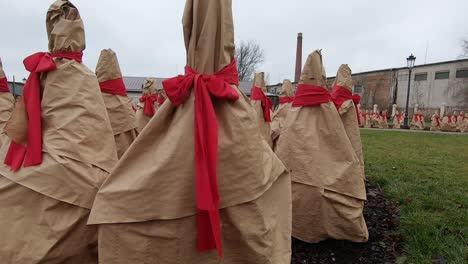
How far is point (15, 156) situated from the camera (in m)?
2.38

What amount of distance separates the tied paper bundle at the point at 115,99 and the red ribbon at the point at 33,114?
2148 millimetres

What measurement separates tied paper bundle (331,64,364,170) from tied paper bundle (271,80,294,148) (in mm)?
3021

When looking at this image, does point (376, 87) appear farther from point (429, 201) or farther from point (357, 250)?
point (357, 250)

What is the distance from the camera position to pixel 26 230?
2.24m

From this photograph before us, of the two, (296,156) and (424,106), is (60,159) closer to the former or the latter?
(296,156)

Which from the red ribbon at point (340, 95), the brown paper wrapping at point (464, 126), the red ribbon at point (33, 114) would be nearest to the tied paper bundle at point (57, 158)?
the red ribbon at point (33, 114)

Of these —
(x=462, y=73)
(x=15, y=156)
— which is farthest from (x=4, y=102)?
(x=462, y=73)

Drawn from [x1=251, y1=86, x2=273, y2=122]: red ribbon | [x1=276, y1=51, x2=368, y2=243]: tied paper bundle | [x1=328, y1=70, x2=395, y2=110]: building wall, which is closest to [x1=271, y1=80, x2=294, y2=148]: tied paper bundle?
[x1=251, y1=86, x2=273, y2=122]: red ribbon

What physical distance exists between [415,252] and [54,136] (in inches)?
142

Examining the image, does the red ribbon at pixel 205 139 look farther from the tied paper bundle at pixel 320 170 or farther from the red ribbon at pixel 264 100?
the red ribbon at pixel 264 100

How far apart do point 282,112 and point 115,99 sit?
5214 mm

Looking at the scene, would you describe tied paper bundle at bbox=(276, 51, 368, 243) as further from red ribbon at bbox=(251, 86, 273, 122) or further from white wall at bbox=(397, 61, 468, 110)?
white wall at bbox=(397, 61, 468, 110)

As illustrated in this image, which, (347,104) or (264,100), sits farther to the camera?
(264,100)

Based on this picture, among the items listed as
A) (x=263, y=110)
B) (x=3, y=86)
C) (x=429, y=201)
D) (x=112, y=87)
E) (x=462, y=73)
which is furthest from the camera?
(x=462, y=73)
